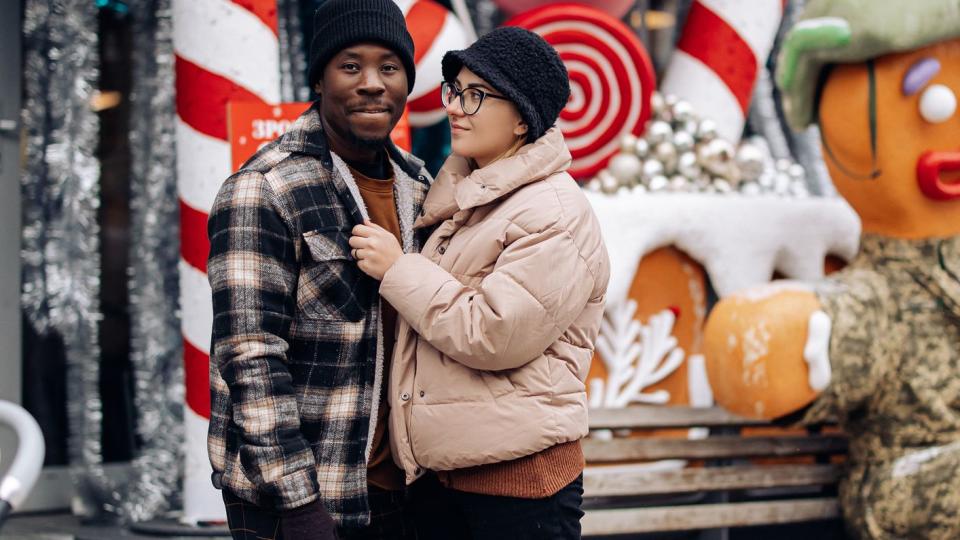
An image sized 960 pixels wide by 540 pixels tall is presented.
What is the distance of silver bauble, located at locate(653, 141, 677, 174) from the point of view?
461 centimetres

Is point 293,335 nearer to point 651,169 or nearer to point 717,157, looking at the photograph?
point 651,169

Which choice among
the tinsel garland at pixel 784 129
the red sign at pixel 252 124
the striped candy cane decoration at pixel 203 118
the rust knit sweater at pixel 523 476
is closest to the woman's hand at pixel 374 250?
the rust knit sweater at pixel 523 476

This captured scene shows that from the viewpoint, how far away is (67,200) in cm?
438

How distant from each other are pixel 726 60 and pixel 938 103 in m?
1.03

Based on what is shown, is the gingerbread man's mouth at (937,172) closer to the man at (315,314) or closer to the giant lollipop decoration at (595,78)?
the giant lollipop decoration at (595,78)

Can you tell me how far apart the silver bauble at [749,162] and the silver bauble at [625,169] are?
450 millimetres

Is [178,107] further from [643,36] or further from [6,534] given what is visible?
[643,36]

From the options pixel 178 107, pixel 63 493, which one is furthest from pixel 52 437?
pixel 178 107

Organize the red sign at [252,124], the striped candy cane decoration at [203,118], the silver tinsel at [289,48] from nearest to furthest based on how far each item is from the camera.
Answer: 1. the red sign at [252,124]
2. the striped candy cane decoration at [203,118]
3. the silver tinsel at [289,48]

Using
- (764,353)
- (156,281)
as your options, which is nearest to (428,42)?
(156,281)

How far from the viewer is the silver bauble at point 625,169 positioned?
14.9 feet

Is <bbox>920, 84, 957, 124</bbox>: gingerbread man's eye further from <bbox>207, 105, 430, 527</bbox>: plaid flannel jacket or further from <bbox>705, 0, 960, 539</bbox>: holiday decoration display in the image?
<bbox>207, 105, 430, 527</bbox>: plaid flannel jacket

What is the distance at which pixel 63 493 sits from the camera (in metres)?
4.62

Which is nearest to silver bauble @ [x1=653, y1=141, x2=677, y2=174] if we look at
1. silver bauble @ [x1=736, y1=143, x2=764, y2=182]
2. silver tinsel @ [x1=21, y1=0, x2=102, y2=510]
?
silver bauble @ [x1=736, y1=143, x2=764, y2=182]
